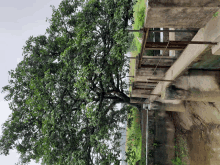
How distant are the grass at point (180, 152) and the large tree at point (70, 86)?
5.17 meters

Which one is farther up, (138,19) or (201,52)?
(138,19)

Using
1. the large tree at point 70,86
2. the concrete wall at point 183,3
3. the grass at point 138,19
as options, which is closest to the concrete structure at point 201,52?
the concrete wall at point 183,3

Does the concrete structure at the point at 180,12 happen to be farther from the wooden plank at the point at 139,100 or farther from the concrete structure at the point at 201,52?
the wooden plank at the point at 139,100

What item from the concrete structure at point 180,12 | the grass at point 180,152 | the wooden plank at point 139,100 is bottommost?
the grass at point 180,152

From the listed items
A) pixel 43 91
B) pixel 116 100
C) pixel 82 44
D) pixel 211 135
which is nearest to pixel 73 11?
pixel 82 44

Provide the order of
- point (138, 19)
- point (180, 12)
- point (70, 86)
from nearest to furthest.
→ point (180, 12), point (70, 86), point (138, 19)

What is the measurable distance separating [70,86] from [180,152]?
9244 mm

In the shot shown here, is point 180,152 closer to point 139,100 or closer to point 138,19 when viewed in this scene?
point 139,100

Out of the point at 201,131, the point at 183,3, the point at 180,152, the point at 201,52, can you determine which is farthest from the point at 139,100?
the point at 183,3

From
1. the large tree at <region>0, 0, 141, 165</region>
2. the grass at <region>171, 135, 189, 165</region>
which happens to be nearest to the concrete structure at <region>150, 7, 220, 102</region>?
the large tree at <region>0, 0, 141, 165</region>

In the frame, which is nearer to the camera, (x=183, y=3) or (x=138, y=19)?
(x=183, y=3)

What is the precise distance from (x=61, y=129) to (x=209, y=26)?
714cm

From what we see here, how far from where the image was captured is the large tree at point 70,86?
7266 millimetres

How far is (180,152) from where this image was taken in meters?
10.7
